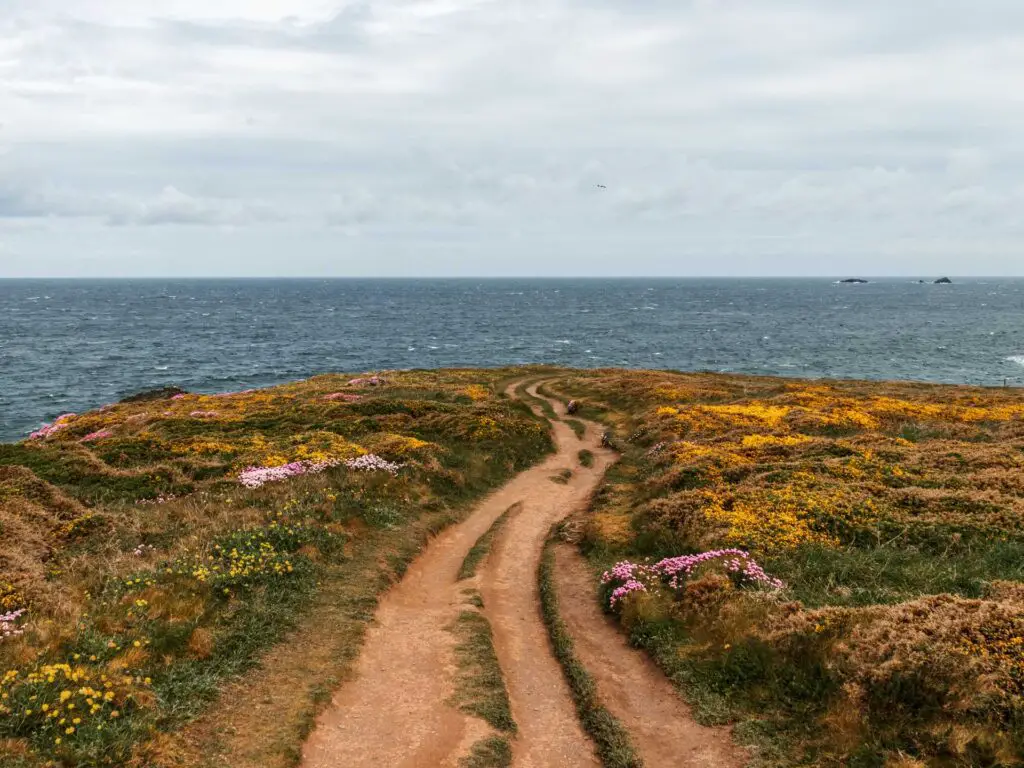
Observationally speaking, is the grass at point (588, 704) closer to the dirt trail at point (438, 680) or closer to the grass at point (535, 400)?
the dirt trail at point (438, 680)

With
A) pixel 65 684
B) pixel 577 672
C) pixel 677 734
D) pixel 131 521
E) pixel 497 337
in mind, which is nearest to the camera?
pixel 65 684

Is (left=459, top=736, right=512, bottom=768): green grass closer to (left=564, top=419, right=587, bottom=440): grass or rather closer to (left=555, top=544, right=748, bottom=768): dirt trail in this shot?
(left=555, top=544, right=748, bottom=768): dirt trail

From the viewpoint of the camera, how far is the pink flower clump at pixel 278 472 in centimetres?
2594

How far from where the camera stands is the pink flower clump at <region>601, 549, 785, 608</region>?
17.0m

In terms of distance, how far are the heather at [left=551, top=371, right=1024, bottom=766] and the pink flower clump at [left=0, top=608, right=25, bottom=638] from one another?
13788 millimetres

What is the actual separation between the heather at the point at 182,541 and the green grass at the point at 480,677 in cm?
314

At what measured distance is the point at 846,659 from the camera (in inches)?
503

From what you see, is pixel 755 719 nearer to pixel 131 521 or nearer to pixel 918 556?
pixel 918 556

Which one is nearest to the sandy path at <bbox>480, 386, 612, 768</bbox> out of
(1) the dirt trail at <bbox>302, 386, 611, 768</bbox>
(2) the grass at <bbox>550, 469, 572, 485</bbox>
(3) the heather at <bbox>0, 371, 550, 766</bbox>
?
(1) the dirt trail at <bbox>302, 386, 611, 768</bbox>

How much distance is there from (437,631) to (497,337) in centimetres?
13793

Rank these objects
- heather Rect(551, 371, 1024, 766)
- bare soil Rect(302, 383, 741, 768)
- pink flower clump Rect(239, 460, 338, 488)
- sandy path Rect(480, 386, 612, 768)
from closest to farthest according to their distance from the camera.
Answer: heather Rect(551, 371, 1024, 766) → bare soil Rect(302, 383, 741, 768) → sandy path Rect(480, 386, 612, 768) → pink flower clump Rect(239, 460, 338, 488)

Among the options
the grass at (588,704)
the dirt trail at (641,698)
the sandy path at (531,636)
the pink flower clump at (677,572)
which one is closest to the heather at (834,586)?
the pink flower clump at (677,572)

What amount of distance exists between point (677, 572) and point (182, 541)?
48.4ft

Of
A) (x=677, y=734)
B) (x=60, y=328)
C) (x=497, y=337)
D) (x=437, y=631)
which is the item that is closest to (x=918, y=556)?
(x=677, y=734)
